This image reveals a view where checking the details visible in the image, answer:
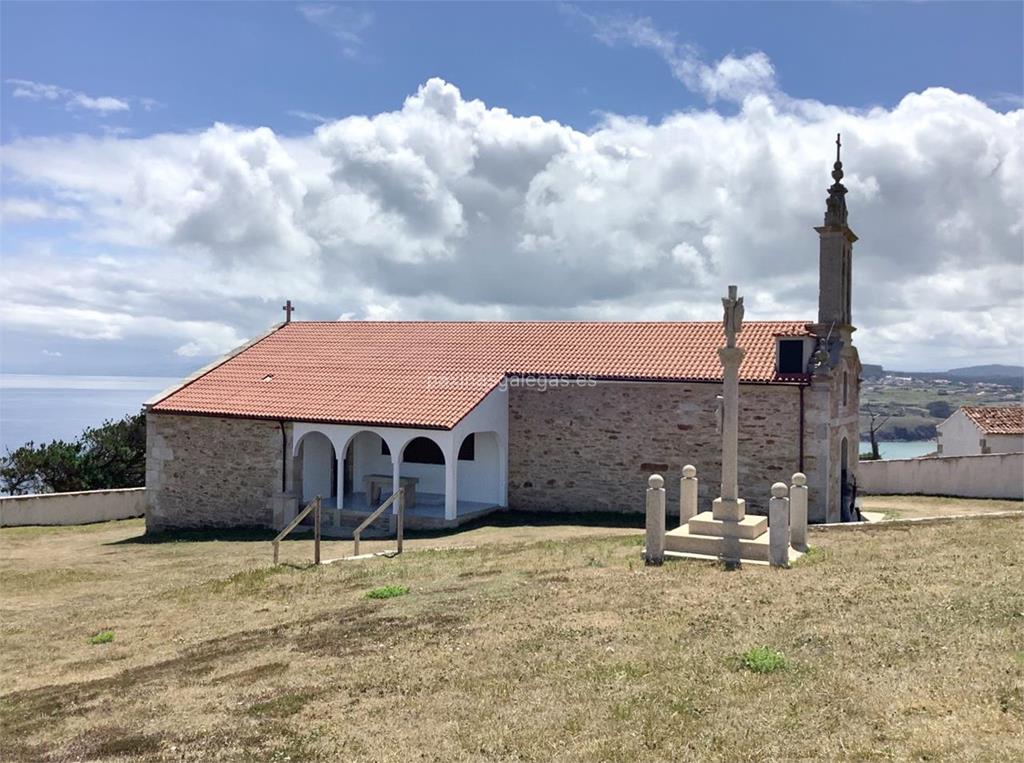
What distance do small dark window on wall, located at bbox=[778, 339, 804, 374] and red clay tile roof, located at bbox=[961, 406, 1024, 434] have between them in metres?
14.4

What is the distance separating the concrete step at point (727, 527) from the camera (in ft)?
39.3

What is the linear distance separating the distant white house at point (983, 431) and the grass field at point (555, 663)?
1774 cm

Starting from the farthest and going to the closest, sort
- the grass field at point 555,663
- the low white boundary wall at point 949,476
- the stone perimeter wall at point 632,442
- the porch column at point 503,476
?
the low white boundary wall at point 949,476 < the porch column at point 503,476 < the stone perimeter wall at point 632,442 < the grass field at point 555,663

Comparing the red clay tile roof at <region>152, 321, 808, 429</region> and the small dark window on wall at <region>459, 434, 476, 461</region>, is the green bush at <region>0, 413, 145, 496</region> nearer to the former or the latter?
the red clay tile roof at <region>152, 321, 808, 429</region>

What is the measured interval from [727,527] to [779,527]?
1.02 meters

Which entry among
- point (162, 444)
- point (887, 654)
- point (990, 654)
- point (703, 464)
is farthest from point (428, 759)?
point (162, 444)

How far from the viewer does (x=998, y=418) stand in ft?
98.7

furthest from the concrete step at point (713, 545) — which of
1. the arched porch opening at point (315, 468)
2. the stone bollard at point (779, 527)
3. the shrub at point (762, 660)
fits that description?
the arched porch opening at point (315, 468)

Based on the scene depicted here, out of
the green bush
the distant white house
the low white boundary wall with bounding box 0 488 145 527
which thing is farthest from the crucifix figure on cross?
the green bush

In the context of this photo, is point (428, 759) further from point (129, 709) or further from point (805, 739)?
point (129, 709)

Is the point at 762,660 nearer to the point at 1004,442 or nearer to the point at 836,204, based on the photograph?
the point at 836,204

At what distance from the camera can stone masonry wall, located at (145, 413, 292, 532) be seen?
2211 centimetres

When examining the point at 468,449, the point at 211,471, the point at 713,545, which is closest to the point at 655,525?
the point at 713,545

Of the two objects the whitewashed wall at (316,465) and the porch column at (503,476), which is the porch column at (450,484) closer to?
the porch column at (503,476)
